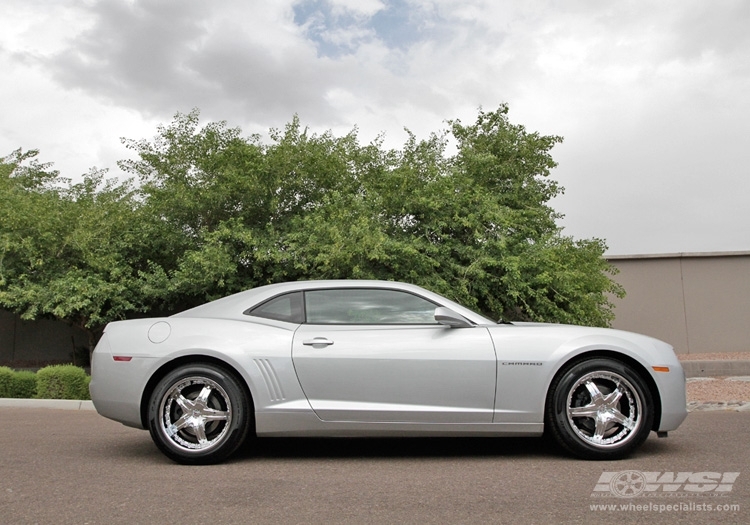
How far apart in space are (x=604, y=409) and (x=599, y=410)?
4cm

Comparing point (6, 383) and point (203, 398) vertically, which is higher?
point (203, 398)

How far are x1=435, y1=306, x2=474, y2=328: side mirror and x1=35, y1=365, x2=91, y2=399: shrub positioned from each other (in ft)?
27.9

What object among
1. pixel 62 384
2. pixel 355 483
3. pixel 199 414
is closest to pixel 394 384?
pixel 355 483

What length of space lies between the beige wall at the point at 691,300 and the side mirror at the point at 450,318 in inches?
615

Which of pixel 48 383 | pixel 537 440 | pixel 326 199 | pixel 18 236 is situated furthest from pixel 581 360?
pixel 18 236

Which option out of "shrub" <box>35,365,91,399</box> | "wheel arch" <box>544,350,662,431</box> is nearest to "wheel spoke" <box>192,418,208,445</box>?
"wheel arch" <box>544,350,662,431</box>

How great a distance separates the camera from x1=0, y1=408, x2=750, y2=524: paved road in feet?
11.9

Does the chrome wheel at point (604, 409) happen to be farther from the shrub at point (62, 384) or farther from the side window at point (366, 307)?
the shrub at point (62, 384)

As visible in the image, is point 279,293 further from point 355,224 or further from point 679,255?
point 679,255

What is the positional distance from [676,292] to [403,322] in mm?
16412

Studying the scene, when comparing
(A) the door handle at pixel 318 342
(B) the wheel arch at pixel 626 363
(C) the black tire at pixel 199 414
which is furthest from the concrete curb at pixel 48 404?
(B) the wheel arch at pixel 626 363

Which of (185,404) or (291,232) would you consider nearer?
(185,404)

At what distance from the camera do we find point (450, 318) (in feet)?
16.7

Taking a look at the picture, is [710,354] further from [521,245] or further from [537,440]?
[537,440]
